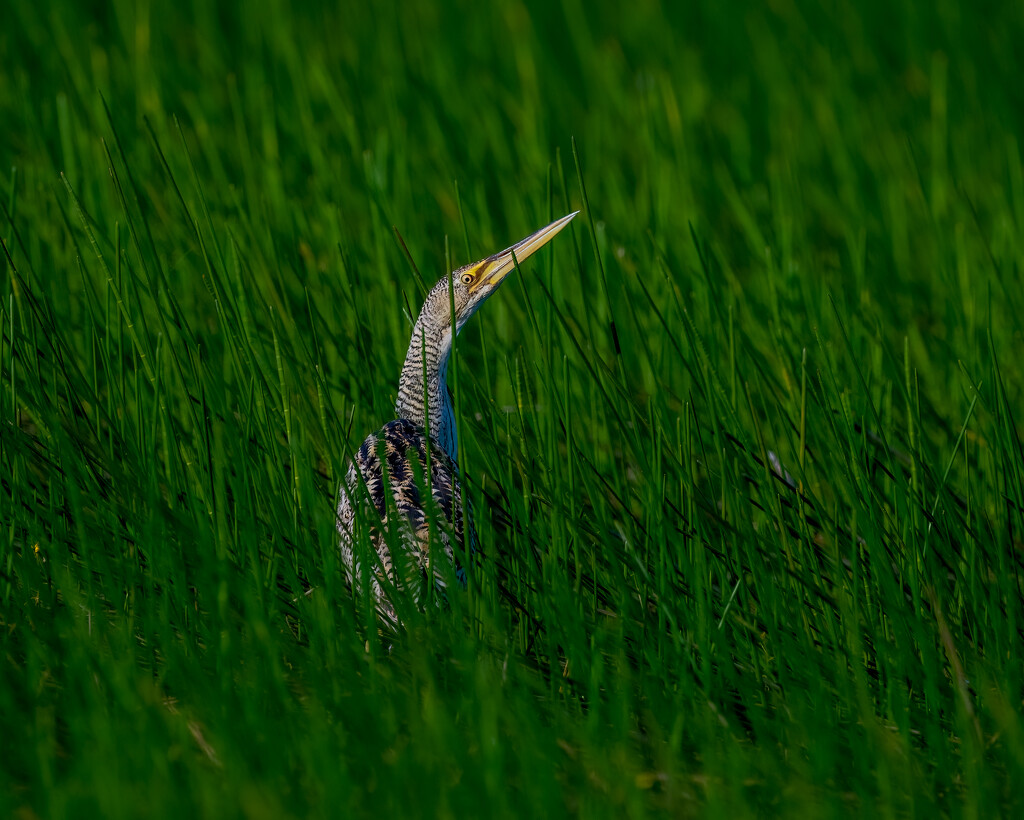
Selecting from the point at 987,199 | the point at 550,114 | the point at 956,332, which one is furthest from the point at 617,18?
the point at 956,332

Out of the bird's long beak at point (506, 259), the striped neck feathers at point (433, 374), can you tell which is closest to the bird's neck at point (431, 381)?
the striped neck feathers at point (433, 374)

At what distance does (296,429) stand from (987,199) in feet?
9.98

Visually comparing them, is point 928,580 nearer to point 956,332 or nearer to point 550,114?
point 956,332

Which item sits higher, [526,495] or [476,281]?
[476,281]

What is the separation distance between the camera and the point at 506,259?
289 cm

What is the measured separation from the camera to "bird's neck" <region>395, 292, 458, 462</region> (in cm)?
290

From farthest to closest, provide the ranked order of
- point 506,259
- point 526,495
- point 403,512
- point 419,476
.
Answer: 1. point 506,259
2. point 403,512
3. point 526,495
4. point 419,476

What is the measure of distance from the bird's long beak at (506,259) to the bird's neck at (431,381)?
14 cm

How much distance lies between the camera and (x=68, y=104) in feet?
14.9

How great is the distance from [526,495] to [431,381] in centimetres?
69

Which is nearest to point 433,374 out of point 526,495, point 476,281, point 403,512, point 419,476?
point 476,281

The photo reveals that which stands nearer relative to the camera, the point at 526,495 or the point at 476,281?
the point at 526,495

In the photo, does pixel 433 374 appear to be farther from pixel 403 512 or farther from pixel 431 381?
pixel 403 512

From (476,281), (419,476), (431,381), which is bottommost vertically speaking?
(419,476)
